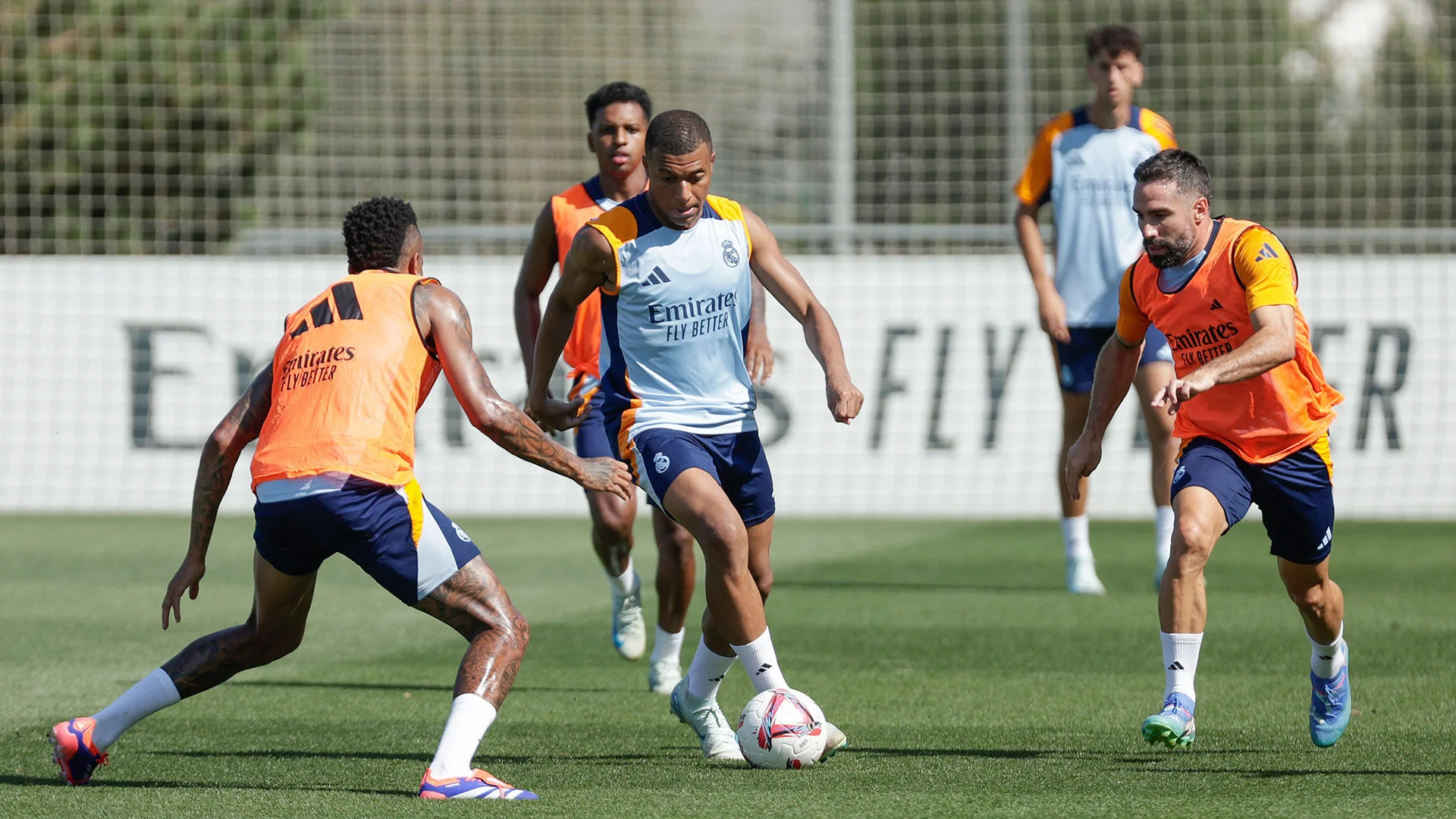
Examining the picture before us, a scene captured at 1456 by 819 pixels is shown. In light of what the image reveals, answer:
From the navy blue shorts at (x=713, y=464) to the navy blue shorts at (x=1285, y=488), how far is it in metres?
1.35

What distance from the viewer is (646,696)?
6.66m

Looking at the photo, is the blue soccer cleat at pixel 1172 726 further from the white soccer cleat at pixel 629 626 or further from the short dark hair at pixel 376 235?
the white soccer cleat at pixel 629 626

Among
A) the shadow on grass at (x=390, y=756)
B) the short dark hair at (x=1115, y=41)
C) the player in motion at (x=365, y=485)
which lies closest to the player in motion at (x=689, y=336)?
the shadow on grass at (x=390, y=756)

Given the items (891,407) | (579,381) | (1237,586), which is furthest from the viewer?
(891,407)

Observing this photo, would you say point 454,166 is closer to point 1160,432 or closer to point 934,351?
point 934,351

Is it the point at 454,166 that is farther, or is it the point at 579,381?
the point at 454,166

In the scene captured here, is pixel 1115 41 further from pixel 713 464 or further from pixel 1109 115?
pixel 713 464

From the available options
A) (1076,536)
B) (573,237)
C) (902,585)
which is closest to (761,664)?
(573,237)

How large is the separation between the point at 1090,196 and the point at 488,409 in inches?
211

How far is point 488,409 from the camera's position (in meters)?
4.80

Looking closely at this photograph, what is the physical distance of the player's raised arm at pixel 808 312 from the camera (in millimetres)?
5453

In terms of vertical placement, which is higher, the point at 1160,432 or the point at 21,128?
the point at 21,128

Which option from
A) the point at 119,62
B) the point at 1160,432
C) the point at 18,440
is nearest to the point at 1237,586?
the point at 1160,432

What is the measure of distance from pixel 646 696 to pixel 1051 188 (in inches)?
163
